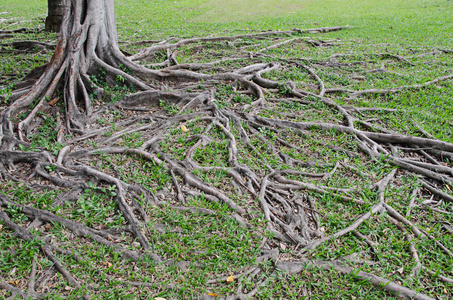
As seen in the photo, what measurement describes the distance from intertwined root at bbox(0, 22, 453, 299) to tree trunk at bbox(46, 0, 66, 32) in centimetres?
561

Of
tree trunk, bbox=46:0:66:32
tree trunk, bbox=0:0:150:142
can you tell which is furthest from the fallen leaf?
tree trunk, bbox=46:0:66:32

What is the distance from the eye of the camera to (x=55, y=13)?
10344mm

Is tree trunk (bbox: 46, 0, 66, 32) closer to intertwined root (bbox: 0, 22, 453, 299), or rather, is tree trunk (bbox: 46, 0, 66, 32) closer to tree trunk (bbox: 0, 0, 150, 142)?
tree trunk (bbox: 0, 0, 150, 142)

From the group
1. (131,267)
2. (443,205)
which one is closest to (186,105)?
(131,267)

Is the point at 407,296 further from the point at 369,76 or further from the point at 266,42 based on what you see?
the point at 266,42

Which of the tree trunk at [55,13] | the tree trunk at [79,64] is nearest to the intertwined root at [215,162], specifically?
the tree trunk at [79,64]

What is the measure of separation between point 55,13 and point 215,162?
9.13 meters

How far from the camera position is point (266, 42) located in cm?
956

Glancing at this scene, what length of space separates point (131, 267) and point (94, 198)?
1.00m

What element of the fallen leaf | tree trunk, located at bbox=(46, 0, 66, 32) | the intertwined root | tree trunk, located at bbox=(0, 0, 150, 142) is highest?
tree trunk, located at bbox=(46, 0, 66, 32)

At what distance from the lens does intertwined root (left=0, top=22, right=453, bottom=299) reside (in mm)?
3068

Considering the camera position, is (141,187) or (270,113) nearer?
(141,187)

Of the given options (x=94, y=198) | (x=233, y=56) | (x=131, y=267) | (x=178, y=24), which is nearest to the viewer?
(x=131, y=267)

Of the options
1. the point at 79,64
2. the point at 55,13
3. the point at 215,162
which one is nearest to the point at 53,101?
the point at 79,64
